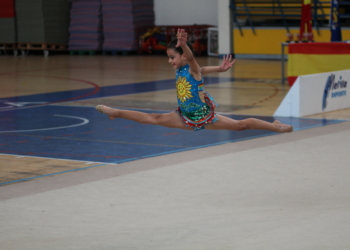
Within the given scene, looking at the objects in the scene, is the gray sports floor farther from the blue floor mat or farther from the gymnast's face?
the gymnast's face

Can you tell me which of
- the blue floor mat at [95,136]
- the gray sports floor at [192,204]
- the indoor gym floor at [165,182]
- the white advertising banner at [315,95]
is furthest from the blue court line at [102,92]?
the gray sports floor at [192,204]

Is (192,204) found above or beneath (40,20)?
beneath

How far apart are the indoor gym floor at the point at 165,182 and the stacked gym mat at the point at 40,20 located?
60.3 feet

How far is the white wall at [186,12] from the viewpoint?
3397 centimetres

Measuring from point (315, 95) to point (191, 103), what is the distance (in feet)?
23.3

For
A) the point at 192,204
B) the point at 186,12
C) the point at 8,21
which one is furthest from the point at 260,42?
the point at 192,204

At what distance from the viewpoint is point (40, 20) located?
33.4m

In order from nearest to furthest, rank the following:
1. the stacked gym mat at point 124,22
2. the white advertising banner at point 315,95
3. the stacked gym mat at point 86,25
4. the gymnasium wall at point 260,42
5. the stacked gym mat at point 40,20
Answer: the white advertising banner at point 315,95 → the gymnasium wall at point 260,42 → the stacked gym mat at point 40,20 → the stacked gym mat at point 124,22 → the stacked gym mat at point 86,25

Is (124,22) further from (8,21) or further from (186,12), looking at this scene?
(8,21)

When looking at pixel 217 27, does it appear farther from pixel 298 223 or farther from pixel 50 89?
pixel 298 223

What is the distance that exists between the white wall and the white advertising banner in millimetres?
19917

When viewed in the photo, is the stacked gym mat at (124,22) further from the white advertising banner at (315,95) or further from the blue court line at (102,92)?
the white advertising banner at (315,95)

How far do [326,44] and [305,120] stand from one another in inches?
191

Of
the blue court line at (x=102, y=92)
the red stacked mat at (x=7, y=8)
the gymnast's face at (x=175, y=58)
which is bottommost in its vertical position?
the blue court line at (x=102, y=92)
